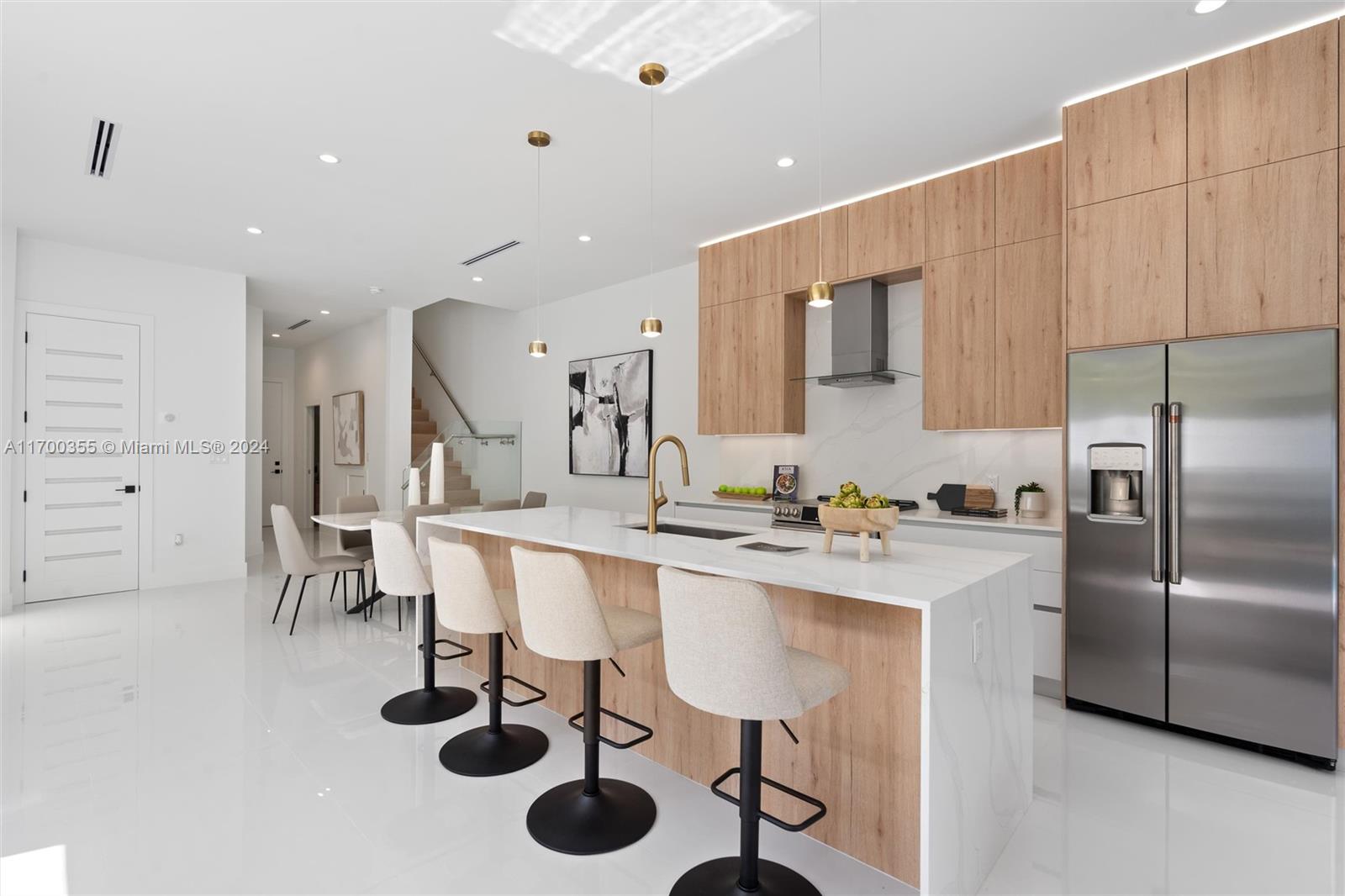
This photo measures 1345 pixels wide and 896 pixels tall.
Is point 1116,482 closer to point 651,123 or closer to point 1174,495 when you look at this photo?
point 1174,495

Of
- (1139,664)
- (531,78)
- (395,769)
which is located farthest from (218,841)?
(1139,664)

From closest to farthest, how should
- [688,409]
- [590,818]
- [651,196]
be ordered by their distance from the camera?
[590,818] → [651,196] → [688,409]

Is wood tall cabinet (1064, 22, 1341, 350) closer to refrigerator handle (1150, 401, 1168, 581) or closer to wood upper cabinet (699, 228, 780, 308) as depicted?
refrigerator handle (1150, 401, 1168, 581)

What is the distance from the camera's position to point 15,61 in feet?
9.52

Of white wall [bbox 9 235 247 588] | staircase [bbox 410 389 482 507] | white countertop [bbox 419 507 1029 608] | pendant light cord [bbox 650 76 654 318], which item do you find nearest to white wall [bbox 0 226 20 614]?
white wall [bbox 9 235 247 588]

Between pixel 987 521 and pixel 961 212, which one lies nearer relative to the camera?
pixel 987 521

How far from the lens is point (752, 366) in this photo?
16.9ft

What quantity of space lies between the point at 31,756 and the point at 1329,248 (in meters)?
5.77

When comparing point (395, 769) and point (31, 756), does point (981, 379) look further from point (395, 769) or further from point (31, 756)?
point (31, 756)

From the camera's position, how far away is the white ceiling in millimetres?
2629

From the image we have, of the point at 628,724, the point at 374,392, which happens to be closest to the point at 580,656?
the point at 628,724

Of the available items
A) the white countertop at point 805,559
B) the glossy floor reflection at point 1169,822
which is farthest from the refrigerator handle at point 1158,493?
the white countertop at point 805,559

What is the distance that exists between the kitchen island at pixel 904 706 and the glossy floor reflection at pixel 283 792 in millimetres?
191

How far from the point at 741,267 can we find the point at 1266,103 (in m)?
3.14
